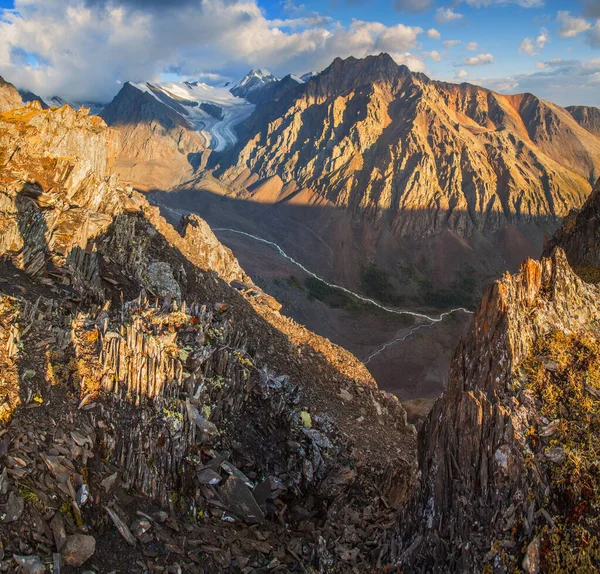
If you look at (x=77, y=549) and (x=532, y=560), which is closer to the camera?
(x=532, y=560)

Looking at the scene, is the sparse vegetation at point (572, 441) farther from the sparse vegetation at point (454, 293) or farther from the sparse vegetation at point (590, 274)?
the sparse vegetation at point (454, 293)

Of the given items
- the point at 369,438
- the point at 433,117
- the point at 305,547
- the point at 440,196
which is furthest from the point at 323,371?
the point at 433,117

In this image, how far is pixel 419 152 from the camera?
10681 centimetres

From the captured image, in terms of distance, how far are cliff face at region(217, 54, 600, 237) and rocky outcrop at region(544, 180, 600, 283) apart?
78.7 metres

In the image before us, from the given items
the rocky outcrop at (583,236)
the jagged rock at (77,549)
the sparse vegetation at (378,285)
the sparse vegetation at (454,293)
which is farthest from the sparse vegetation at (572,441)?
the sparse vegetation at (454,293)

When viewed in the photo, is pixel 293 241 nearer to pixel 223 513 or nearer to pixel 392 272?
pixel 392 272

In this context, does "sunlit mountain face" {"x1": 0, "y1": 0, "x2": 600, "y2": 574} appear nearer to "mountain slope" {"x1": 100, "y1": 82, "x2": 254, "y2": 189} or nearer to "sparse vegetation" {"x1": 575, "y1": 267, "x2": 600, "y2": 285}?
"sparse vegetation" {"x1": 575, "y1": 267, "x2": 600, "y2": 285}

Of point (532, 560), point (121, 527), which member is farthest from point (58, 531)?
point (532, 560)

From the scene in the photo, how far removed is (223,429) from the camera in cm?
1236

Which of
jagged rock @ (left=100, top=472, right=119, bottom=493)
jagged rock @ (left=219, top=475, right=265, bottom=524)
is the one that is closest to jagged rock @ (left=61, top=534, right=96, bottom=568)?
jagged rock @ (left=100, top=472, right=119, bottom=493)

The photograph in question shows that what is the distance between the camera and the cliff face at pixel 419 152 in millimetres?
104438

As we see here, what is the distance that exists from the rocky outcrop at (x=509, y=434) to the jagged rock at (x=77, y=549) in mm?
5862

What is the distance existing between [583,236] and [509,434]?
1834cm

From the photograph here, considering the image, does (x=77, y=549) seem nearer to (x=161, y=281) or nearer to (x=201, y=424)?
(x=201, y=424)
